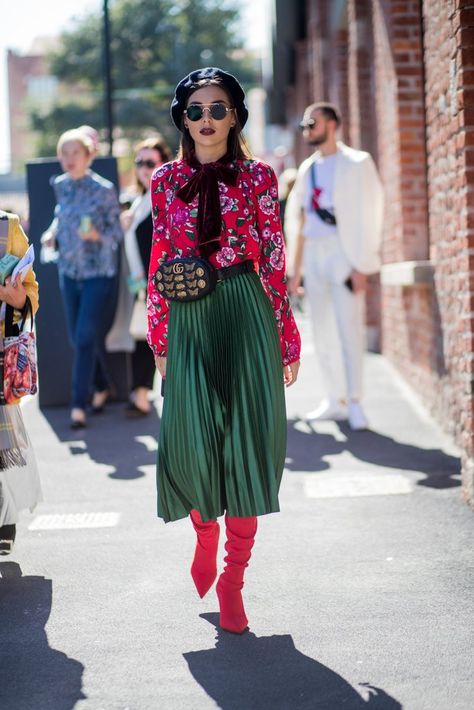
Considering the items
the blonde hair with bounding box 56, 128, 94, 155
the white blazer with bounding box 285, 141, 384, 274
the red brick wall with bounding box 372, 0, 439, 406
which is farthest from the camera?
the red brick wall with bounding box 372, 0, 439, 406

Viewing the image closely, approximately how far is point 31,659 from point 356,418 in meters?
4.77

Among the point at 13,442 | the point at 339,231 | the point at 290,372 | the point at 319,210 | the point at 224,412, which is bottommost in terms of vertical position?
the point at 13,442

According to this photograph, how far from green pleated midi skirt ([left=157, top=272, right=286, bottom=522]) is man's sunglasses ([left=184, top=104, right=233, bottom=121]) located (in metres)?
0.59

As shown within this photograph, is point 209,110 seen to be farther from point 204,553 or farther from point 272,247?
point 204,553

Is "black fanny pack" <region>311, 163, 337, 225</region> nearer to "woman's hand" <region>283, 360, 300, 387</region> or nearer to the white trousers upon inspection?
the white trousers

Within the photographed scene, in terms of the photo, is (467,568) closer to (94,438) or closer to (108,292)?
(94,438)

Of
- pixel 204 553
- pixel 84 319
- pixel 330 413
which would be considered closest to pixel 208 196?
pixel 204 553

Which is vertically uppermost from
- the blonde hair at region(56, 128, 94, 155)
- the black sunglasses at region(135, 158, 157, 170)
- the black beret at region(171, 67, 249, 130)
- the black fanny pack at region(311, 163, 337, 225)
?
the blonde hair at region(56, 128, 94, 155)

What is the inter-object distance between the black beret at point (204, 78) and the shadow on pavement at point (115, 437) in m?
3.16

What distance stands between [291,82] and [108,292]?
21.0 metres

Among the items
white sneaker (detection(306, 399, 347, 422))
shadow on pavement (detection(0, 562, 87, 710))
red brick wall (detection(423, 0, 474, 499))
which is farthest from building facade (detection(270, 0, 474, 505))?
shadow on pavement (detection(0, 562, 87, 710))

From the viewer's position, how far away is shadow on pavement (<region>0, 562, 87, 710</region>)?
3.61 meters

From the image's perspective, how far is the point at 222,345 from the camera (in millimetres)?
4227

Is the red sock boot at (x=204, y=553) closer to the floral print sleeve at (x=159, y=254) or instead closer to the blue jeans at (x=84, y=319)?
the floral print sleeve at (x=159, y=254)
